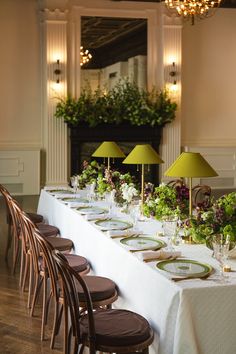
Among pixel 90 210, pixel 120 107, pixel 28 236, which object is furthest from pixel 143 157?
pixel 120 107

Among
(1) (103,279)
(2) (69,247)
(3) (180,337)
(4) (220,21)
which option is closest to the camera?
(3) (180,337)

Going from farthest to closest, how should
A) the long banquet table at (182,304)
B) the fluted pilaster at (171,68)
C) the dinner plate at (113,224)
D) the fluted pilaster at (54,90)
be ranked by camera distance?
the fluted pilaster at (171,68) → the fluted pilaster at (54,90) → the dinner plate at (113,224) → the long banquet table at (182,304)

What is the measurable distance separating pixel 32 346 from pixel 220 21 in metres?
9.95

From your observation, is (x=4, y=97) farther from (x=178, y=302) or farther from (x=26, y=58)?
(x=178, y=302)

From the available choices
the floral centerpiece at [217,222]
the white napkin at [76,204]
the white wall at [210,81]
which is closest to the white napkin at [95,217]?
the white napkin at [76,204]

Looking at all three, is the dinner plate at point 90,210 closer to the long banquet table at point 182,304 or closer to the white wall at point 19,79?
the long banquet table at point 182,304

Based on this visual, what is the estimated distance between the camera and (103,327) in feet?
9.57

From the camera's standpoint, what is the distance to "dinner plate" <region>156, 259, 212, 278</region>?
2932 millimetres

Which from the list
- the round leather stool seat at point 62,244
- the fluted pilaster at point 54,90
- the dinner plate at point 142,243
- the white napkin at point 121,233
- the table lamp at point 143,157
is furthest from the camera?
the fluted pilaster at point 54,90

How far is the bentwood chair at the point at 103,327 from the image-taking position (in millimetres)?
2791

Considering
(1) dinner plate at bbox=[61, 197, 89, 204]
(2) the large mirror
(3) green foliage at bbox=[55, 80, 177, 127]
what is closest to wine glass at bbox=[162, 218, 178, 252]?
(1) dinner plate at bbox=[61, 197, 89, 204]

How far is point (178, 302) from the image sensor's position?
2729mm

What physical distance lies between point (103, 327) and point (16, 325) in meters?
1.55

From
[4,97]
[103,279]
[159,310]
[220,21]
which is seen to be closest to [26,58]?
[4,97]
